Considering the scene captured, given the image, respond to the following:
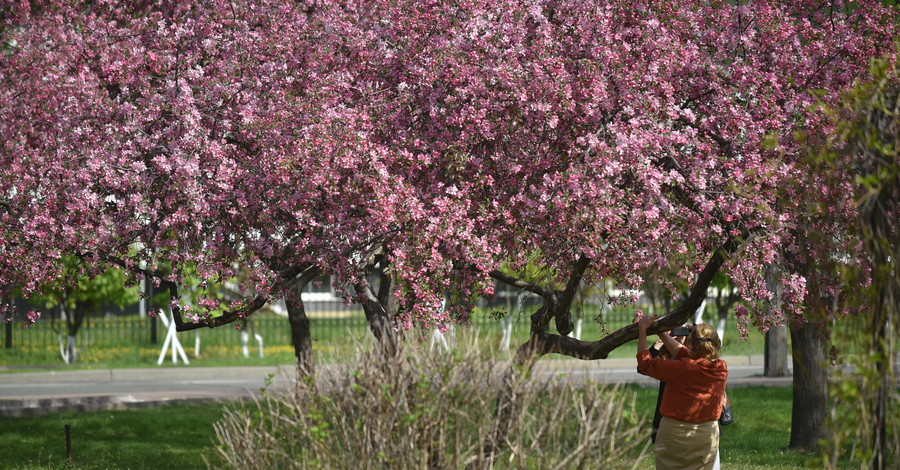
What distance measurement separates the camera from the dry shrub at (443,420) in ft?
17.9

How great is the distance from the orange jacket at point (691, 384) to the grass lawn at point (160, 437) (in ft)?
8.47

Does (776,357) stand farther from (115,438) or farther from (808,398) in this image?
(115,438)

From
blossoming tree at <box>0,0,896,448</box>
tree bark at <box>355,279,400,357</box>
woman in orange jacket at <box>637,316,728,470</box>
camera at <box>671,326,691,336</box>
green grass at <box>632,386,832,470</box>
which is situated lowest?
green grass at <box>632,386,832,470</box>

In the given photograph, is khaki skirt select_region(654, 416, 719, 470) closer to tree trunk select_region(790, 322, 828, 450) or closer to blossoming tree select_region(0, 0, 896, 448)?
blossoming tree select_region(0, 0, 896, 448)

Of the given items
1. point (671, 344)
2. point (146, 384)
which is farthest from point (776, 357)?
point (671, 344)

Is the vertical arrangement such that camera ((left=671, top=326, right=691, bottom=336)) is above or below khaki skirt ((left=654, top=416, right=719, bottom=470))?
above

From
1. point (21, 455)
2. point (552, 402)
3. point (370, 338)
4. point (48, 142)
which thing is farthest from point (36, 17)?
point (552, 402)

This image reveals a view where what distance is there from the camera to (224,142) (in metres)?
8.90

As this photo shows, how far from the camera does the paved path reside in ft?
54.4

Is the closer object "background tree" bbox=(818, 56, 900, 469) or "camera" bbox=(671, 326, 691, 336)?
"background tree" bbox=(818, 56, 900, 469)

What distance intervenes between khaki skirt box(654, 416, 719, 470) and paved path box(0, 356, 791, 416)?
7.84 m

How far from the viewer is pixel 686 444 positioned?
7.50 meters

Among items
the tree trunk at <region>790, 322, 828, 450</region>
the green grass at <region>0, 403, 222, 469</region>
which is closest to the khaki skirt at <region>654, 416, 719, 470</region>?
the tree trunk at <region>790, 322, 828, 450</region>

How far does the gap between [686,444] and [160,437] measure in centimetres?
787
